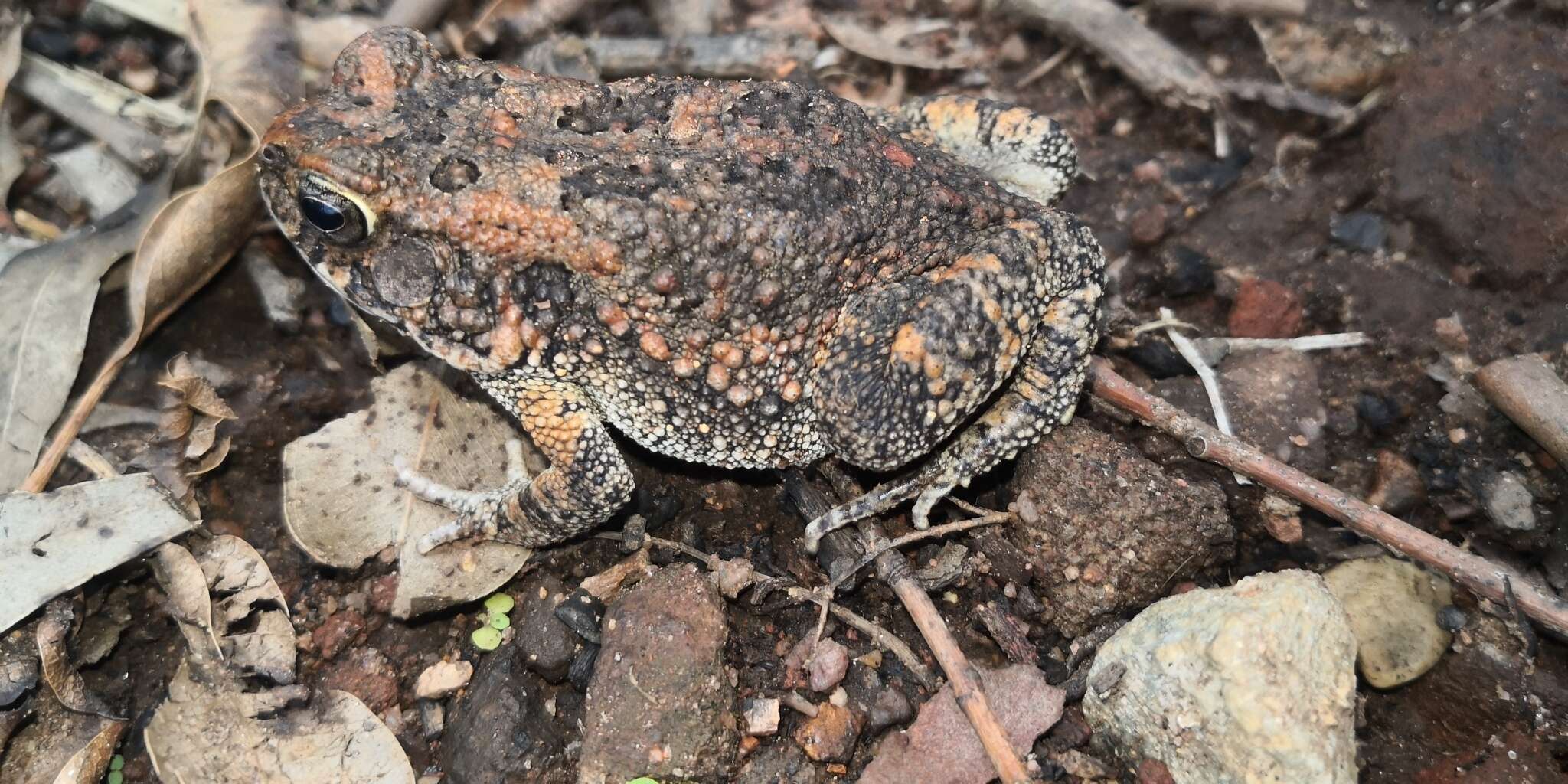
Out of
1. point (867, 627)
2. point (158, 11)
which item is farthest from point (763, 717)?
point (158, 11)

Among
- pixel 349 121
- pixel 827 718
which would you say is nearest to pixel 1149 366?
pixel 827 718

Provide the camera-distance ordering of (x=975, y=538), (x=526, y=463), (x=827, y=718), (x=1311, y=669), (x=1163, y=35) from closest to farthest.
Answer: (x=1311, y=669)
(x=827, y=718)
(x=975, y=538)
(x=526, y=463)
(x=1163, y=35)

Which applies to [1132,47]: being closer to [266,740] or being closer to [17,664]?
[266,740]

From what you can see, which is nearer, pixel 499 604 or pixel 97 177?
pixel 499 604

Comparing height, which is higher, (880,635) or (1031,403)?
(1031,403)

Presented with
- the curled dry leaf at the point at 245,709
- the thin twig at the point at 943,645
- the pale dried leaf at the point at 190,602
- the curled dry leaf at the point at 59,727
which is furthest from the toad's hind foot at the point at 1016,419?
the curled dry leaf at the point at 59,727

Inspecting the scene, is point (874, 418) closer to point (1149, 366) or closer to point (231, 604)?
point (1149, 366)

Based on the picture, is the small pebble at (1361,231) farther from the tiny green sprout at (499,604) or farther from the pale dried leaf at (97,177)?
the pale dried leaf at (97,177)
